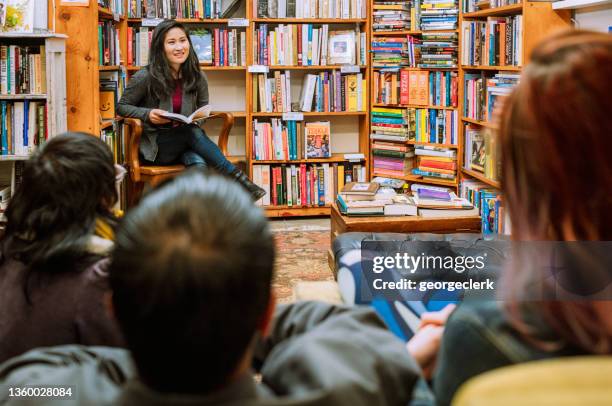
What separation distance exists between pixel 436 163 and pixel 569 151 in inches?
163

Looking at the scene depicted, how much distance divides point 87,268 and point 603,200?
0.86 metres

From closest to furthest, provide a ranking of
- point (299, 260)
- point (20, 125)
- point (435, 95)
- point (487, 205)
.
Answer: point (20, 125) < point (299, 260) < point (487, 205) < point (435, 95)

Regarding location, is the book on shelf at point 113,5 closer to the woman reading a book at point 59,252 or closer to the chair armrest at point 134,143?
the chair armrest at point 134,143

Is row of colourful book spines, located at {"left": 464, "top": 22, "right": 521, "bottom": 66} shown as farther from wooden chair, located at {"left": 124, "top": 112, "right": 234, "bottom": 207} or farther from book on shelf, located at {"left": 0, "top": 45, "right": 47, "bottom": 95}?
book on shelf, located at {"left": 0, "top": 45, "right": 47, "bottom": 95}

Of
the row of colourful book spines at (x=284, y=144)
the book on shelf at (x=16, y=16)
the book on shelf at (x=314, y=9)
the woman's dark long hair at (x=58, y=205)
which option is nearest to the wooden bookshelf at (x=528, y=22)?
the book on shelf at (x=314, y=9)

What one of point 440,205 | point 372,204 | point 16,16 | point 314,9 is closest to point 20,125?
point 16,16

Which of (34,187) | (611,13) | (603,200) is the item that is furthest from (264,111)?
(603,200)

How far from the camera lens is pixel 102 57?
4.34 m

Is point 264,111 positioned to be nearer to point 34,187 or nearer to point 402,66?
point 402,66

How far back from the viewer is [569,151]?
0.77 metres

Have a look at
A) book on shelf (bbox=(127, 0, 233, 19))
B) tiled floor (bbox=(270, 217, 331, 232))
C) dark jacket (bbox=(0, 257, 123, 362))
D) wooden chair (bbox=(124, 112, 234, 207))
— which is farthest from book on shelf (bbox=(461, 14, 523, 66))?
dark jacket (bbox=(0, 257, 123, 362))

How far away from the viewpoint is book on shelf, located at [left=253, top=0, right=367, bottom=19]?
501cm

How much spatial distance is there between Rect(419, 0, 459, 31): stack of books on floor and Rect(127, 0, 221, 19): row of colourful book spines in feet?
4.69

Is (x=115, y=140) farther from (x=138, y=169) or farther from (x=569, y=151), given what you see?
(x=569, y=151)
